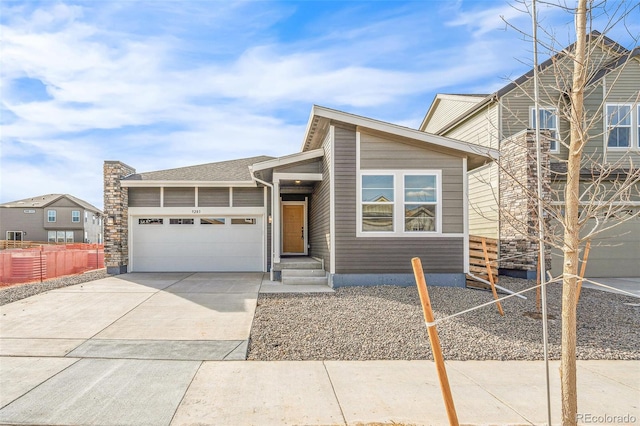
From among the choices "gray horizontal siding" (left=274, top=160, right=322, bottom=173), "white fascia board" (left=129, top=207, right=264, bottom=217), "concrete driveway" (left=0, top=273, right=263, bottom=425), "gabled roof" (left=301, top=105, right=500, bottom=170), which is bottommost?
"concrete driveway" (left=0, top=273, right=263, bottom=425)

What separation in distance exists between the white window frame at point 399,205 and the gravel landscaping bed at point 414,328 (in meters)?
1.48

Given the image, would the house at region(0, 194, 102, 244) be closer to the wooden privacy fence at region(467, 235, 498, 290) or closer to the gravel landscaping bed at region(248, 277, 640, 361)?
the gravel landscaping bed at region(248, 277, 640, 361)

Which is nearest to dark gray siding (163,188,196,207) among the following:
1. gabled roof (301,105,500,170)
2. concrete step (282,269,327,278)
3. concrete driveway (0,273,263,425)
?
concrete driveway (0,273,263,425)

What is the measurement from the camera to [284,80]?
10961 millimetres

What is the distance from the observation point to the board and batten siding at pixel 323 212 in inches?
381

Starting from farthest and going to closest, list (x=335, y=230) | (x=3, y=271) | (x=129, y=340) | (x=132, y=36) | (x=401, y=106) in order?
(x=401, y=106) → (x=3, y=271) → (x=335, y=230) → (x=132, y=36) → (x=129, y=340)

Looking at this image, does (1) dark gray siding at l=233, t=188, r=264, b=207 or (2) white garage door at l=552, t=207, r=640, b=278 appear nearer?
(2) white garage door at l=552, t=207, r=640, b=278

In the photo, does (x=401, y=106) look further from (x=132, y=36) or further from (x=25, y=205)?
(x=25, y=205)

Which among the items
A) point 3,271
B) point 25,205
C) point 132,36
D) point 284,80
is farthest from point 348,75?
point 25,205

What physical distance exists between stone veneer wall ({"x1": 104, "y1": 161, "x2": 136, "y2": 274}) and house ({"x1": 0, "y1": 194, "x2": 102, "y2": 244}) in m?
31.1

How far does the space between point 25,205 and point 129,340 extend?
42060mm

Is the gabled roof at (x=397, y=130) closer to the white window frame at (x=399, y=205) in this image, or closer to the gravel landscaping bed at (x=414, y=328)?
the white window frame at (x=399, y=205)

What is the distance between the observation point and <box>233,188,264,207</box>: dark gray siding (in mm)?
12953

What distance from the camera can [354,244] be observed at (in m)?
9.24
